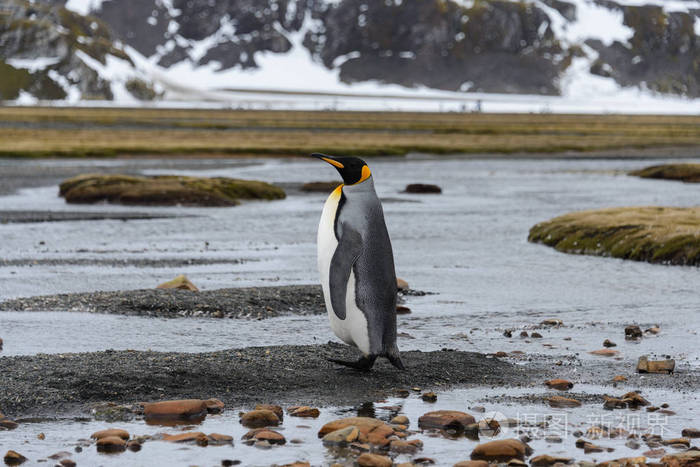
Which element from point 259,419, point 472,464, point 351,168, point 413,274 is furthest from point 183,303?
point 472,464

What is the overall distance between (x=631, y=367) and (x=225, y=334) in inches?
187

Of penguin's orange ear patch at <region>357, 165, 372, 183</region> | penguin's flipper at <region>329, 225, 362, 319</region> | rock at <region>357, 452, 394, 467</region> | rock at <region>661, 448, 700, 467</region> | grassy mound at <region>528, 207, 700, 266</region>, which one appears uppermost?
penguin's orange ear patch at <region>357, 165, 372, 183</region>

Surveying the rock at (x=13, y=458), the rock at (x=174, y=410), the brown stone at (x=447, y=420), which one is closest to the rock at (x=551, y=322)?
the brown stone at (x=447, y=420)

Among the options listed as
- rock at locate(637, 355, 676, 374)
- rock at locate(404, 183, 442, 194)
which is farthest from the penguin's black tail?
rock at locate(404, 183, 442, 194)

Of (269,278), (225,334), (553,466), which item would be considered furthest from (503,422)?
(269,278)

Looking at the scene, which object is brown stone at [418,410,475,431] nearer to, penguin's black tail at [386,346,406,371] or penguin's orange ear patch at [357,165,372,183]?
penguin's black tail at [386,346,406,371]

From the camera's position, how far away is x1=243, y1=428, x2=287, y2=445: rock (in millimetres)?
8391

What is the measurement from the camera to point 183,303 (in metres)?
15.0

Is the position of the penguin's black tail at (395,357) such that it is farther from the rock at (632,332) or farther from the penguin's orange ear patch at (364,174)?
the rock at (632,332)

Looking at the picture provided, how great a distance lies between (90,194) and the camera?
121 ft

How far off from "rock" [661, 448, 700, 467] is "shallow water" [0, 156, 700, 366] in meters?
4.17

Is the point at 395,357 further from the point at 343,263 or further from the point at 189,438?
the point at 189,438

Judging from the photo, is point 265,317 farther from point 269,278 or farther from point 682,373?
point 682,373

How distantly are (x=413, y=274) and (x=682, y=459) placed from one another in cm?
1195
